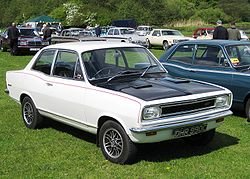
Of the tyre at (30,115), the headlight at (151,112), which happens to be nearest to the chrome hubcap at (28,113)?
the tyre at (30,115)

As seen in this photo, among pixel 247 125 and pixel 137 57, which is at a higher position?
pixel 137 57

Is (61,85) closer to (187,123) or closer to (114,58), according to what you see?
(114,58)

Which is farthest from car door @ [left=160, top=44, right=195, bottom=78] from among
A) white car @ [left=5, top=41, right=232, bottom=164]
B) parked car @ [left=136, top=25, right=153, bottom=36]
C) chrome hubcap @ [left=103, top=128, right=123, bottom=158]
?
parked car @ [left=136, top=25, right=153, bottom=36]

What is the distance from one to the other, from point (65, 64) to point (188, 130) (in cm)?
233

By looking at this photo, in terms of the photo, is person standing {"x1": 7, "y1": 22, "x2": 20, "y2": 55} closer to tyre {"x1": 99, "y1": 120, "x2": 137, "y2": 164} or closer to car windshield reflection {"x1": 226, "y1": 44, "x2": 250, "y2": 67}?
car windshield reflection {"x1": 226, "y1": 44, "x2": 250, "y2": 67}

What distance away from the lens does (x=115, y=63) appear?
656cm

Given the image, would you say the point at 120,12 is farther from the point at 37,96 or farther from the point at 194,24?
the point at 37,96

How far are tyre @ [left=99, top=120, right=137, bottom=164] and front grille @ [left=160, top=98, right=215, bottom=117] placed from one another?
1.98 ft

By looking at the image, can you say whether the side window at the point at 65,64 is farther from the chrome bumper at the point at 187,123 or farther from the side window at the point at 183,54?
the side window at the point at 183,54

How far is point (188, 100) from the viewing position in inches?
221

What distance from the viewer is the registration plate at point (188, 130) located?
18.3ft

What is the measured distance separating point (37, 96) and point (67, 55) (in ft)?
3.05

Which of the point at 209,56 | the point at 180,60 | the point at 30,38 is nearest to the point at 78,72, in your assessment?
the point at 209,56

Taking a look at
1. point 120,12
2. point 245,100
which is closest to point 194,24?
point 120,12
